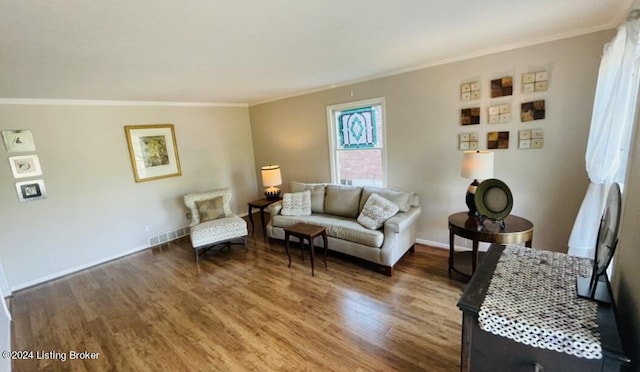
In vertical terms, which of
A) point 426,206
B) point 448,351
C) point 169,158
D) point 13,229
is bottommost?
point 448,351

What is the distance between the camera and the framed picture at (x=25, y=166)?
10.8 feet

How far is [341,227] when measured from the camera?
133 inches

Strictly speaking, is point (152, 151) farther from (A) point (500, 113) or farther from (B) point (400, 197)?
(A) point (500, 113)

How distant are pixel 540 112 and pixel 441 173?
1152 mm

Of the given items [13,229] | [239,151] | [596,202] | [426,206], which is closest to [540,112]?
[596,202]

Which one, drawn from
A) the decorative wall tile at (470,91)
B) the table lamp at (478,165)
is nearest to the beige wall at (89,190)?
the decorative wall tile at (470,91)

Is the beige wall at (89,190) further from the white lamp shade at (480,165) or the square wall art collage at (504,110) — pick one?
the white lamp shade at (480,165)

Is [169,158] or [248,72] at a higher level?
[248,72]

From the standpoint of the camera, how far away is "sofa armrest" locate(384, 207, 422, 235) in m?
2.96

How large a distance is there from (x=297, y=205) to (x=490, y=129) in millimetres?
2662

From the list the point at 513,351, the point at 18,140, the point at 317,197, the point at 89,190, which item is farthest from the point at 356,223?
the point at 18,140

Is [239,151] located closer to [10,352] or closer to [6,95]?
[6,95]

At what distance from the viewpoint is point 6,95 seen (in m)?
3.06

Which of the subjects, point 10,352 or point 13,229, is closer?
point 10,352
